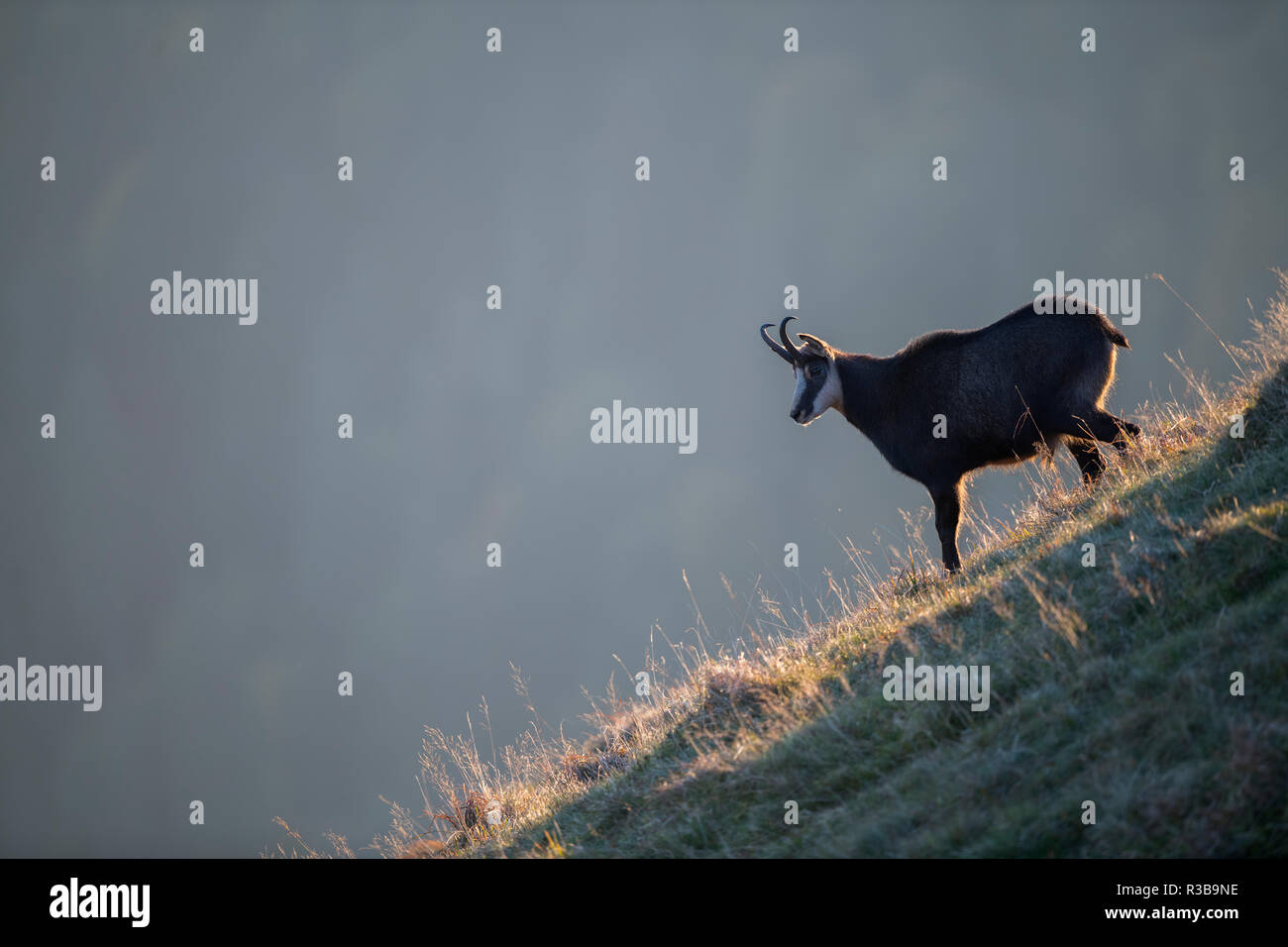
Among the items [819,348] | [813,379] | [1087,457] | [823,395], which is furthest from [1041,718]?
[819,348]

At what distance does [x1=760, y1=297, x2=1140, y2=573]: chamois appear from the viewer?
379 inches

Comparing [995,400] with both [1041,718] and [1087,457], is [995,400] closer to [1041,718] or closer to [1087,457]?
[1087,457]

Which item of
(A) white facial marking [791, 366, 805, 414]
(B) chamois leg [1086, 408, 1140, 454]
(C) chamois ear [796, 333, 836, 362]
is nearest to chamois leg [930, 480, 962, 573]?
(B) chamois leg [1086, 408, 1140, 454]

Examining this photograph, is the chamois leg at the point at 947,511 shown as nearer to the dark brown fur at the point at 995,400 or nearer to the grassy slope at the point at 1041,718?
the dark brown fur at the point at 995,400

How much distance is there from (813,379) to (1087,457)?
3.56 meters

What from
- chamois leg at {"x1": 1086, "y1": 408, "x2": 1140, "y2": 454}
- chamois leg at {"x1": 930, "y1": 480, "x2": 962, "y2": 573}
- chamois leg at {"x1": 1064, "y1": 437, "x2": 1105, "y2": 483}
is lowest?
chamois leg at {"x1": 930, "y1": 480, "x2": 962, "y2": 573}

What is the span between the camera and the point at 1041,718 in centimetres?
488

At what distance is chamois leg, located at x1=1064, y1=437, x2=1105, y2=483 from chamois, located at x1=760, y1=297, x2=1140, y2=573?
0.04ft

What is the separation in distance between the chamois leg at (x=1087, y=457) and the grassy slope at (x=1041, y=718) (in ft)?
3.99

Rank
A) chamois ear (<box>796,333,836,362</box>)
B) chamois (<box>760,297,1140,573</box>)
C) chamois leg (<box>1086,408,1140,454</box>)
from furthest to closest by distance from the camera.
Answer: chamois ear (<box>796,333,836,362</box>) → chamois (<box>760,297,1140,573</box>) → chamois leg (<box>1086,408,1140,454</box>)

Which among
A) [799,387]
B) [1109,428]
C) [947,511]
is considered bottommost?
[947,511]

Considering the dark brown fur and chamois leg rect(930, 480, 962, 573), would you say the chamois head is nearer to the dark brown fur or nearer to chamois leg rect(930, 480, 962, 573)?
the dark brown fur
